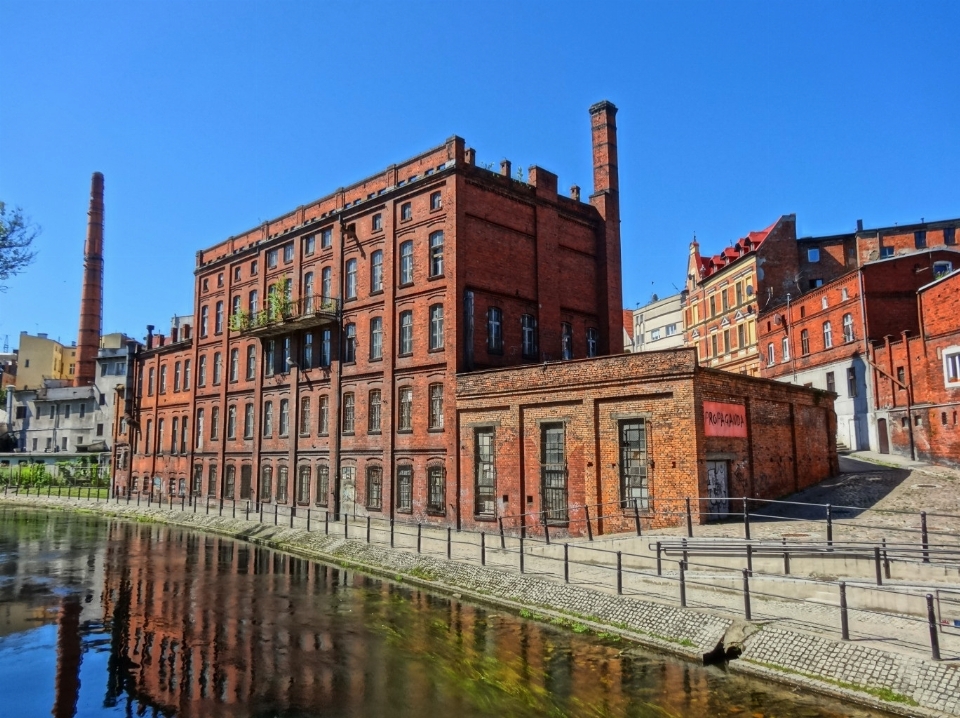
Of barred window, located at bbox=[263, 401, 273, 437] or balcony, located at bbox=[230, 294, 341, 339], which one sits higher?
balcony, located at bbox=[230, 294, 341, 339]

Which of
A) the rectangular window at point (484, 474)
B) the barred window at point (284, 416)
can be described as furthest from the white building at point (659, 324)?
the rectangular window at point (484, 474)

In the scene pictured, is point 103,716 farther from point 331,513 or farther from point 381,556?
point 331,513

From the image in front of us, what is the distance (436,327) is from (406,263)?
11.7 feet

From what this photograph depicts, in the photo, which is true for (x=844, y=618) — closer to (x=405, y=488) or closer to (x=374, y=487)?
(x=405, y=488)

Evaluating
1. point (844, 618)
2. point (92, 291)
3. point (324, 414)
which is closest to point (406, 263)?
point (324, 414)

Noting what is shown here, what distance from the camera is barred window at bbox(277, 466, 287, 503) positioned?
3557 cm

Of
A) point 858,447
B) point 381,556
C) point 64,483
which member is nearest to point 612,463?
point 381,556

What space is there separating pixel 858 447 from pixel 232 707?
3305 cm

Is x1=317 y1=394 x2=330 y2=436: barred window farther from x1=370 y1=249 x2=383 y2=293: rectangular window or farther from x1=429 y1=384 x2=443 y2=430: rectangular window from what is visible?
x1=429 y1=384 x2=443 y2=430: rectangular window

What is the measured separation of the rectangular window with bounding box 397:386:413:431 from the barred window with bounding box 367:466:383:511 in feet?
7.68

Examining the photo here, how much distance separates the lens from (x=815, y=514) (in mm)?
19844

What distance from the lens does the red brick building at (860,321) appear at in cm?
3381

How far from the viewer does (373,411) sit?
1204 inches

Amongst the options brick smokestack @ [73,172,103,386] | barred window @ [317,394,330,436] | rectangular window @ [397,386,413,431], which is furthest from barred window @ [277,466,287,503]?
brick smokestack @ [73,172,103,386]
